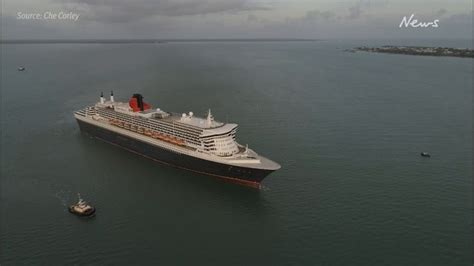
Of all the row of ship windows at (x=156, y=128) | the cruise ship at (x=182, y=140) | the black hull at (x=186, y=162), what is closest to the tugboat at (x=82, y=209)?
the black hull at (x=186, y=162)

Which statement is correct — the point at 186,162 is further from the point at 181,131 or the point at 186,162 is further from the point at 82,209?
the point at 82,209

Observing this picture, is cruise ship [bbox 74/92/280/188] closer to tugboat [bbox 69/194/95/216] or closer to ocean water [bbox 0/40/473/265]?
ocean water [bbox 0/40/473/265]

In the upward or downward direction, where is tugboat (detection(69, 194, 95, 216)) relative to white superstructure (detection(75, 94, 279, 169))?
downward

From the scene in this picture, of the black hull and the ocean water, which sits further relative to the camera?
the black hull

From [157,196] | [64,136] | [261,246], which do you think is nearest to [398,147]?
[261,246]

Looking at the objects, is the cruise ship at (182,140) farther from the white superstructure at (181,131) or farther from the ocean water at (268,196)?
the ocean water at (268,196)

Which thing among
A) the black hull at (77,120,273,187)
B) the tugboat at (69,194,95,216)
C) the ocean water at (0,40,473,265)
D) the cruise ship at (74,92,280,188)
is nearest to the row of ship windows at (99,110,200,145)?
the cruise ship at (74,92,280,188)

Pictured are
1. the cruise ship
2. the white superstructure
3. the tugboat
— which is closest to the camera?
the tugboat

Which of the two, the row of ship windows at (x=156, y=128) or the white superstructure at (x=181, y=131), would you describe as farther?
the row of ship windows at (x=156, y=128)
